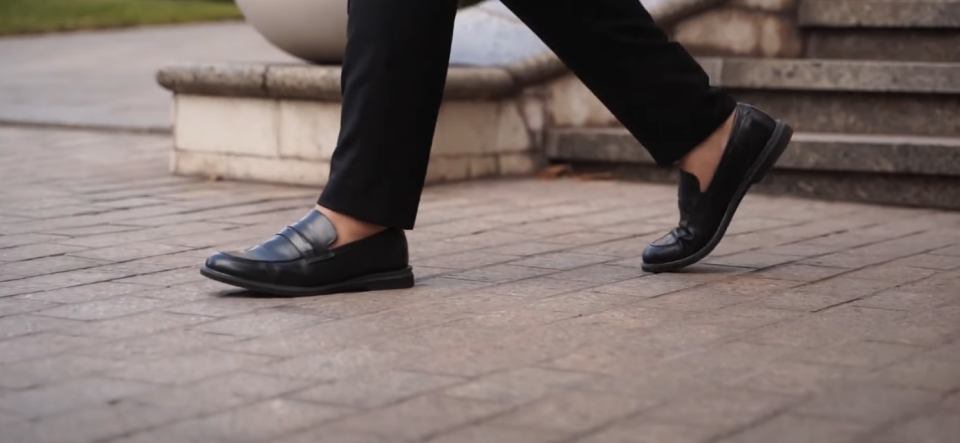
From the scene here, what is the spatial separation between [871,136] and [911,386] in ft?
9.02

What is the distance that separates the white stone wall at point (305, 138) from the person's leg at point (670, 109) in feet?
5.78

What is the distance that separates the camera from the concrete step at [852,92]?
4.88 m

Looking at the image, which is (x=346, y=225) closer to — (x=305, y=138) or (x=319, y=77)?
(x=319, y=77)

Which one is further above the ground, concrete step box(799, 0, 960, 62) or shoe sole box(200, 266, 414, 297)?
concrete step box(799, 0, 960, 62)

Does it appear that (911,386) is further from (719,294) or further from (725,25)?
(725,25)

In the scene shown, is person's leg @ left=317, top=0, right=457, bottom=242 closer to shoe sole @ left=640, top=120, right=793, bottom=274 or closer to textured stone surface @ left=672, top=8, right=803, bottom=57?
shoe sole @ left=640, top=120, right=793, bottom=274

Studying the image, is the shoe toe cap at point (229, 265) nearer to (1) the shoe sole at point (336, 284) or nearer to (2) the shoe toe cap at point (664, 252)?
(1) the shoe sole at point (336, 284)

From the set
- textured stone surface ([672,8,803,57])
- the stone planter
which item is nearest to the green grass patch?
the stone planter

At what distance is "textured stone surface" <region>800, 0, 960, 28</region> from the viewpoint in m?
5.12

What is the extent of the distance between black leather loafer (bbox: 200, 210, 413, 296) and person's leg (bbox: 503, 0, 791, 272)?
1.80 ft

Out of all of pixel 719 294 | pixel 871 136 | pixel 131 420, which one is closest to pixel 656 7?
pixel 871 136

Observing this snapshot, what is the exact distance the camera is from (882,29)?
5.30 metres

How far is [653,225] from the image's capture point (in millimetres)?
4098

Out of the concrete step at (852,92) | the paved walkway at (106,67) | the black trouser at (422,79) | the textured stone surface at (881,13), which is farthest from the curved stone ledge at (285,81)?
Result: the black trouser at (422,79)
